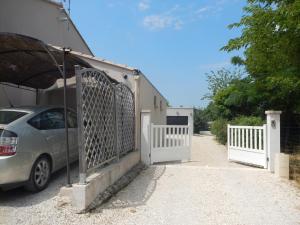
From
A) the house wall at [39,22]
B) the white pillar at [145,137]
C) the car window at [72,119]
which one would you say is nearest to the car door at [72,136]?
the car window at [72,119]

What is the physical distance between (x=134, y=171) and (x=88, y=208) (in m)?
2.60

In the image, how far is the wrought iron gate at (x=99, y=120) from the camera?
443 cm

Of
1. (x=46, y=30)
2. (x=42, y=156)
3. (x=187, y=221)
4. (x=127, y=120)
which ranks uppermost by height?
(x=46, y=30)

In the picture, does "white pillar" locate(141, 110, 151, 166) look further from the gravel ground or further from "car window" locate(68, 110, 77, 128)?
"car window" locate(68, 110, 77, 128)

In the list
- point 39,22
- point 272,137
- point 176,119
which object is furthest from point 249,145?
point 176,119

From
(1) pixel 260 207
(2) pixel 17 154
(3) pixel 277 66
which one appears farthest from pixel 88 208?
(3) pixel 277 66

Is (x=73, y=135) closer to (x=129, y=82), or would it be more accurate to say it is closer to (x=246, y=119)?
(x=129, y=82)

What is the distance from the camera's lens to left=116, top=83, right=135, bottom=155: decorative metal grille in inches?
258

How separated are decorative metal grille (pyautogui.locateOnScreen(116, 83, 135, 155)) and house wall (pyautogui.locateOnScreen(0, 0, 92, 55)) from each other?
4180mm

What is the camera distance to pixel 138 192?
18.1 ft

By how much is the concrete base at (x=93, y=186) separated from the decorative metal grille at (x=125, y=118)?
0.56 meters

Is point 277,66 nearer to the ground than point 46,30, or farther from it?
nearer to the ground

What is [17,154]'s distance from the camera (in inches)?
175

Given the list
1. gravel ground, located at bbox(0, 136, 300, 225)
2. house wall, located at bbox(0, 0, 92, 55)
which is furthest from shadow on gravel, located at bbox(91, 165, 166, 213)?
house wall, located at bbox(0, 0, 92, 55)
